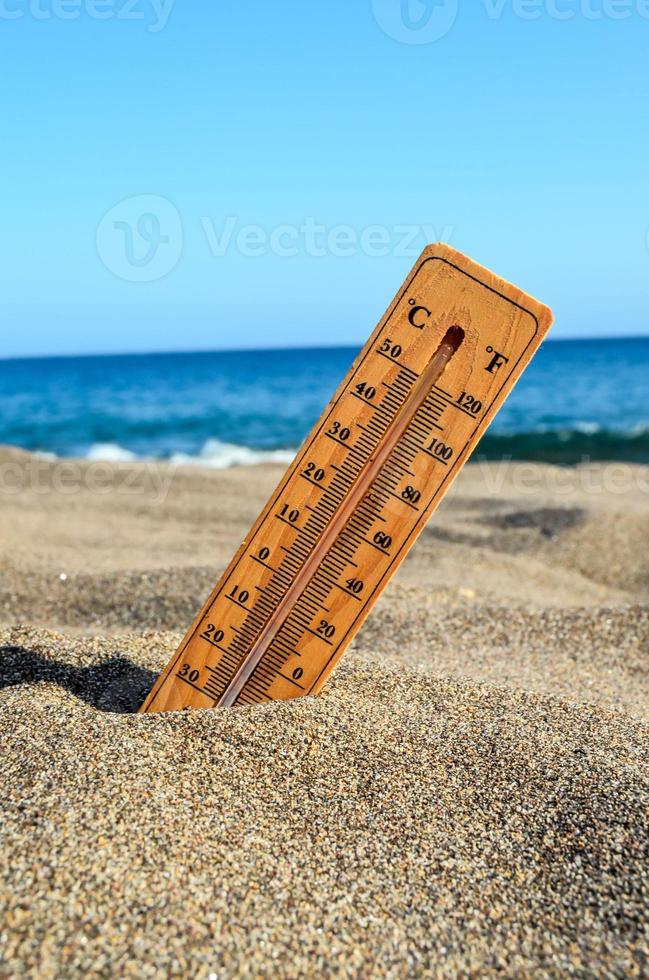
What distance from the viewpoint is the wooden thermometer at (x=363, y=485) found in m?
2.31

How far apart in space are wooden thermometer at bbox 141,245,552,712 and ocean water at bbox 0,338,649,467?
42.8 feet

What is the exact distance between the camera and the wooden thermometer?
2312 mm

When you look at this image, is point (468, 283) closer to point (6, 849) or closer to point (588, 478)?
point (6, 849)

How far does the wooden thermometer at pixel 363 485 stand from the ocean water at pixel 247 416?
13.1 m

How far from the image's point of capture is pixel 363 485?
7.77 ft

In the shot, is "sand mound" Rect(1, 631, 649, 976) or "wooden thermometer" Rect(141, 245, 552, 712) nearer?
"sand mound" Rect(1, 631, 649, 976)

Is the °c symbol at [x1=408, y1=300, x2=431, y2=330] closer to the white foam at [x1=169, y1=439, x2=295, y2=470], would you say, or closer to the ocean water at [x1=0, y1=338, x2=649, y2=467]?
the ocean water at [x1=0, y1=338, x2=649, y2=467]

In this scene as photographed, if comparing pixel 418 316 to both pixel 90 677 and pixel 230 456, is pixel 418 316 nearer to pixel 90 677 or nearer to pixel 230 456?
pixel 90 677

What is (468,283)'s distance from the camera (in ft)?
7.55

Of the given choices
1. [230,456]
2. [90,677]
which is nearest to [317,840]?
[90,677]

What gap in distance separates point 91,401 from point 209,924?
33.9 m

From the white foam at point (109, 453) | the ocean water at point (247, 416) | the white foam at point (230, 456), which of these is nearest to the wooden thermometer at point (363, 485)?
the ocean water at point (247, 416)

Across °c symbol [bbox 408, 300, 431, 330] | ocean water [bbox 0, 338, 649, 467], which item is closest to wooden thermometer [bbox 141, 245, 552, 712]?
°c symbol [bbox 408, 300, 431, 330]

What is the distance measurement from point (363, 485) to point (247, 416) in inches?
1008
